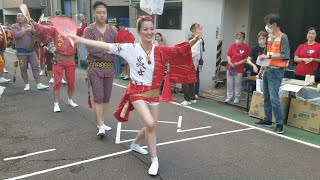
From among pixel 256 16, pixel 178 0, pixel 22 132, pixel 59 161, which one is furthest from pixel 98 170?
pixel 178 0

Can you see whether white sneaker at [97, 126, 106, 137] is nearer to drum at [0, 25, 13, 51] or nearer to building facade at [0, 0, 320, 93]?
drum at [0, 25, 13, 51]

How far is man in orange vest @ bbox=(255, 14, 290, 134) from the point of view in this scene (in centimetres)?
543

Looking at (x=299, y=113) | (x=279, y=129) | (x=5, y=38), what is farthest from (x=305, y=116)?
(x=5, y=38)

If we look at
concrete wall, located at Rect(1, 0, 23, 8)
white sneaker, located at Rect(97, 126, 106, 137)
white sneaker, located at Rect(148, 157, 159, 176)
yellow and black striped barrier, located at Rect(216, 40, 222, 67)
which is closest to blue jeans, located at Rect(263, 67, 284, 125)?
white sneaker, located at Rect(148, 157, 159, 176)

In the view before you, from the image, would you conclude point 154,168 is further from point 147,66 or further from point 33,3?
point 33,3

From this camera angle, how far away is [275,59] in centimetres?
553

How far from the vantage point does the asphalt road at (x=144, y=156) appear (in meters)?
4.12

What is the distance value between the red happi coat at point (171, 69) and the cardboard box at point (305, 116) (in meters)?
2.74

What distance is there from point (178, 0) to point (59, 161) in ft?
30.0

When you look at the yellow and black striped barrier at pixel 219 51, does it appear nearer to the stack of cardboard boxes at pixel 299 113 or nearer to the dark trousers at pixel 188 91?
the dark trousers at pixel 188 91

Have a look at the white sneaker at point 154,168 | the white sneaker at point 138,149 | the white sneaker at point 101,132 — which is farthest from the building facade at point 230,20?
the white sneaker at point 154,168

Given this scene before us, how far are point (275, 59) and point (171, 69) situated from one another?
7.11ft

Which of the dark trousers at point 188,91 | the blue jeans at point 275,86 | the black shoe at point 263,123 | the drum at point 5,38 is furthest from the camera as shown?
the dark trousers at point 188,91

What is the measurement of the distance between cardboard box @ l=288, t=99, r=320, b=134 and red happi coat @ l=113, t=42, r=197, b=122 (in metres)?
2.74
